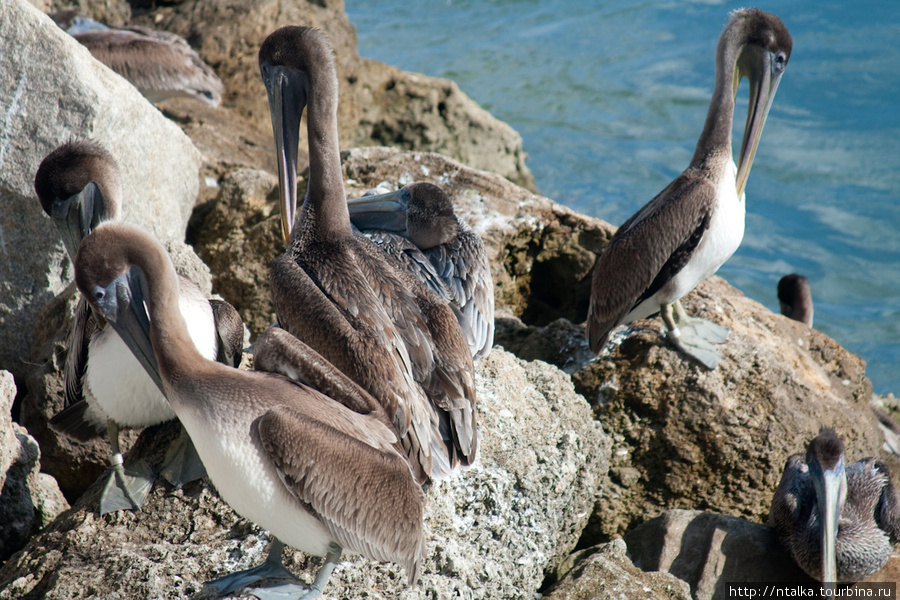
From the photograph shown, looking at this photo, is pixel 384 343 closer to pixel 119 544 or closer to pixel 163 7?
pixel 119 544

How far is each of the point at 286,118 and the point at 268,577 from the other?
2619mm

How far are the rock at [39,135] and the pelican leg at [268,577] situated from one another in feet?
9.50

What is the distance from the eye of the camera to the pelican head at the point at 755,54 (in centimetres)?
531

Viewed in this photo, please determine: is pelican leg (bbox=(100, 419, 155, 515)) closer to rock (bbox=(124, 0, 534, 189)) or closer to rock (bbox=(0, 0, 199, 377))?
rock (bbox=(0, 0, 199, 377))

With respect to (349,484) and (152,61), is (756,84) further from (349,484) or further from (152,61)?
(152,61)

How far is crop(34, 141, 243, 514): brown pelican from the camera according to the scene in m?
3.59

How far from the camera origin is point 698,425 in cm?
484

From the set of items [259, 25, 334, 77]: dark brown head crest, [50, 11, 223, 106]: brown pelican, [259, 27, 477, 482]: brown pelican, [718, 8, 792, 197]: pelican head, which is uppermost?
[718, 8, 792, 197]: pelican head

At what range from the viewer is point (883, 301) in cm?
1184

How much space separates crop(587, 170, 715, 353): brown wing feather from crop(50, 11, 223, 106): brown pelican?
4.70 meters

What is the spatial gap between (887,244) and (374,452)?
39.3 feet

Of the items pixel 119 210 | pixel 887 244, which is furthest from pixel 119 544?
pixel 887 244

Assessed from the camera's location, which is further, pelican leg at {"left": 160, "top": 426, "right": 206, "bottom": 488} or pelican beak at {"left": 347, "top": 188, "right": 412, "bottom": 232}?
pelican beak at {"left": 347, "top": 188, "right": 412, "bottom": 232}

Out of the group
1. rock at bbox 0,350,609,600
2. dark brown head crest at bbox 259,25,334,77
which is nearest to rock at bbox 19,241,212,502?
rock at bbox 0,350,609,600
